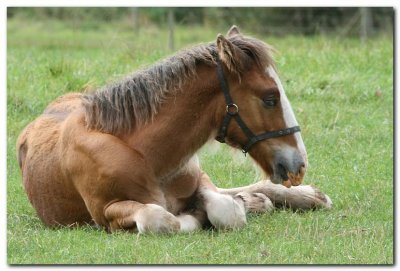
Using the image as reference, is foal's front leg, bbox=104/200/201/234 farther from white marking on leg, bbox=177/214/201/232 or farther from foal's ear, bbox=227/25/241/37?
foal's ear, bbox=227/25/241/37

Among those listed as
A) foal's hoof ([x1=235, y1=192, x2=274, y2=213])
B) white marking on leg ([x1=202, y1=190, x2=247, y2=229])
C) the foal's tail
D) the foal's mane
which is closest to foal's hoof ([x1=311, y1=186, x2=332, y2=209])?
foal's hoof ([x1=235, y1=192, x2=274, y2=213])

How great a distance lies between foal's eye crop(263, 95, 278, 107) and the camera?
7273mm

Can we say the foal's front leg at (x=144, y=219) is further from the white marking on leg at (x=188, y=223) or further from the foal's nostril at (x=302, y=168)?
the foal's nostril at (x=302, y=168)

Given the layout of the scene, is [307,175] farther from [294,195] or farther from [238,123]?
[238,123]

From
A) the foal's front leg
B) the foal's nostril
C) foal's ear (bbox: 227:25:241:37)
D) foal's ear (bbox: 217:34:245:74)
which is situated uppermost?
foal's ear (bbox: 227:25:241:37)

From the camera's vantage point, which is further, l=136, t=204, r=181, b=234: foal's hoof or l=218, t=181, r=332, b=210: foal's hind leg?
l=218, t=181, r=332, b=210: foal's hind leg

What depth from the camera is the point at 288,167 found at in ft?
23.8

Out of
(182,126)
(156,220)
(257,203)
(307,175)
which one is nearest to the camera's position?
(156,220)

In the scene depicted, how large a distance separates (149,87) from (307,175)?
2.71m

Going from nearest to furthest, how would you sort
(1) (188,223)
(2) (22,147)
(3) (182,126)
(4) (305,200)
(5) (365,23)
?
(3) (182,126)
(1) (188,223)
(4) (305,200)
(2) (22,147)
(5) (365,23)

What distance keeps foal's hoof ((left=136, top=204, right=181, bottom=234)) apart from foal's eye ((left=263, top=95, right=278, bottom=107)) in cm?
115

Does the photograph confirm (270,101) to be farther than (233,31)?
No

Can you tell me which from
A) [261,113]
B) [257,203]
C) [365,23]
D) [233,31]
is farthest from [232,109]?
[365,23]

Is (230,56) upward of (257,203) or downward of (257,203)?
upward
